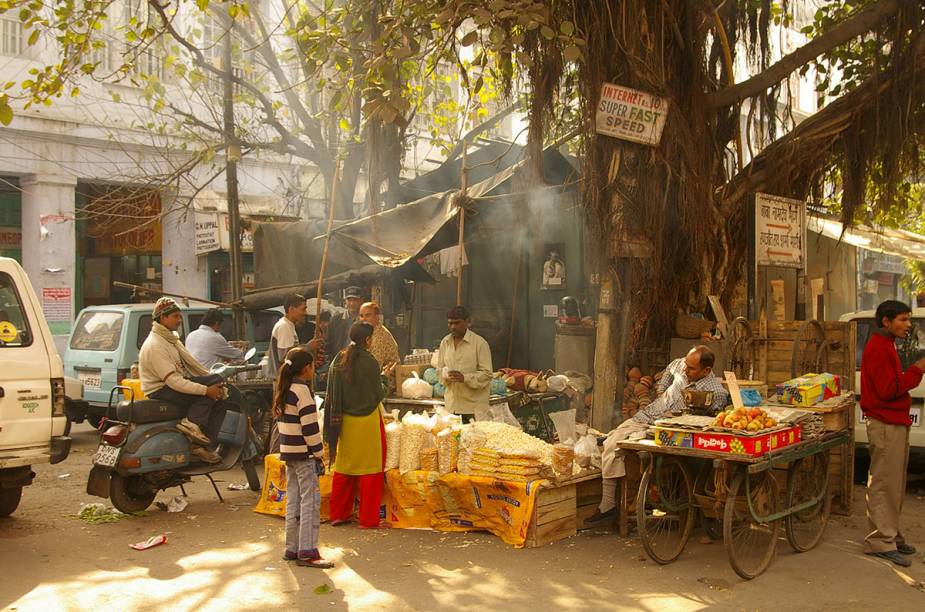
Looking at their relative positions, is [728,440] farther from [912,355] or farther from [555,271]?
[555,271]

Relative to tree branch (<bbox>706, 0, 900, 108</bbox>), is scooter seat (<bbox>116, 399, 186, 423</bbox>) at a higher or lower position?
lower

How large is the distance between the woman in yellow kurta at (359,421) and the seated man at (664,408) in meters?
1.77

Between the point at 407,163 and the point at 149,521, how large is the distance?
1637 centimetres

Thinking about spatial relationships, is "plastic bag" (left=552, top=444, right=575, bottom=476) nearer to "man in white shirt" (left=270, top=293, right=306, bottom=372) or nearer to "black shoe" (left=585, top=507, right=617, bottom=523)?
"black shoe" (left=585, top=507, right=617, bottom=523)

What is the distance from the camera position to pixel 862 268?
22.9m

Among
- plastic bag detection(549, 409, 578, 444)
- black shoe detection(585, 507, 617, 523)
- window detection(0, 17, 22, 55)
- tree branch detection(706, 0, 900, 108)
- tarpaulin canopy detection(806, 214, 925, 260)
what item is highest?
window detection(0, 17, 22, 55)

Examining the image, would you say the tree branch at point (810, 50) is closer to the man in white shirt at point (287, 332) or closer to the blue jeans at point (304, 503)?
the man in white shirt at point (287, 332)

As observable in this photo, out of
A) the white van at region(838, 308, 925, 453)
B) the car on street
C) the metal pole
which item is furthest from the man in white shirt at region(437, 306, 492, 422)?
the metal pole

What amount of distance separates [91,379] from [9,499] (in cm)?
438

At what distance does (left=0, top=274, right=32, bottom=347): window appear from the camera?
6828 mm

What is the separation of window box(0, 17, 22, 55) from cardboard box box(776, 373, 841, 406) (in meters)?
15.9

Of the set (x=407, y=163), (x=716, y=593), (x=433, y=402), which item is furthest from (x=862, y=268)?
(x=716, y=593)

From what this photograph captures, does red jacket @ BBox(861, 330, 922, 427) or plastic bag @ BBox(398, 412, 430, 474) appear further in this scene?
plastic bag @ BBox(398, 412, 430, 474)

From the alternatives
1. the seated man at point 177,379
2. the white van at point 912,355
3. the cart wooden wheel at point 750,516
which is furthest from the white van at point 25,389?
the white van at point 912,355
